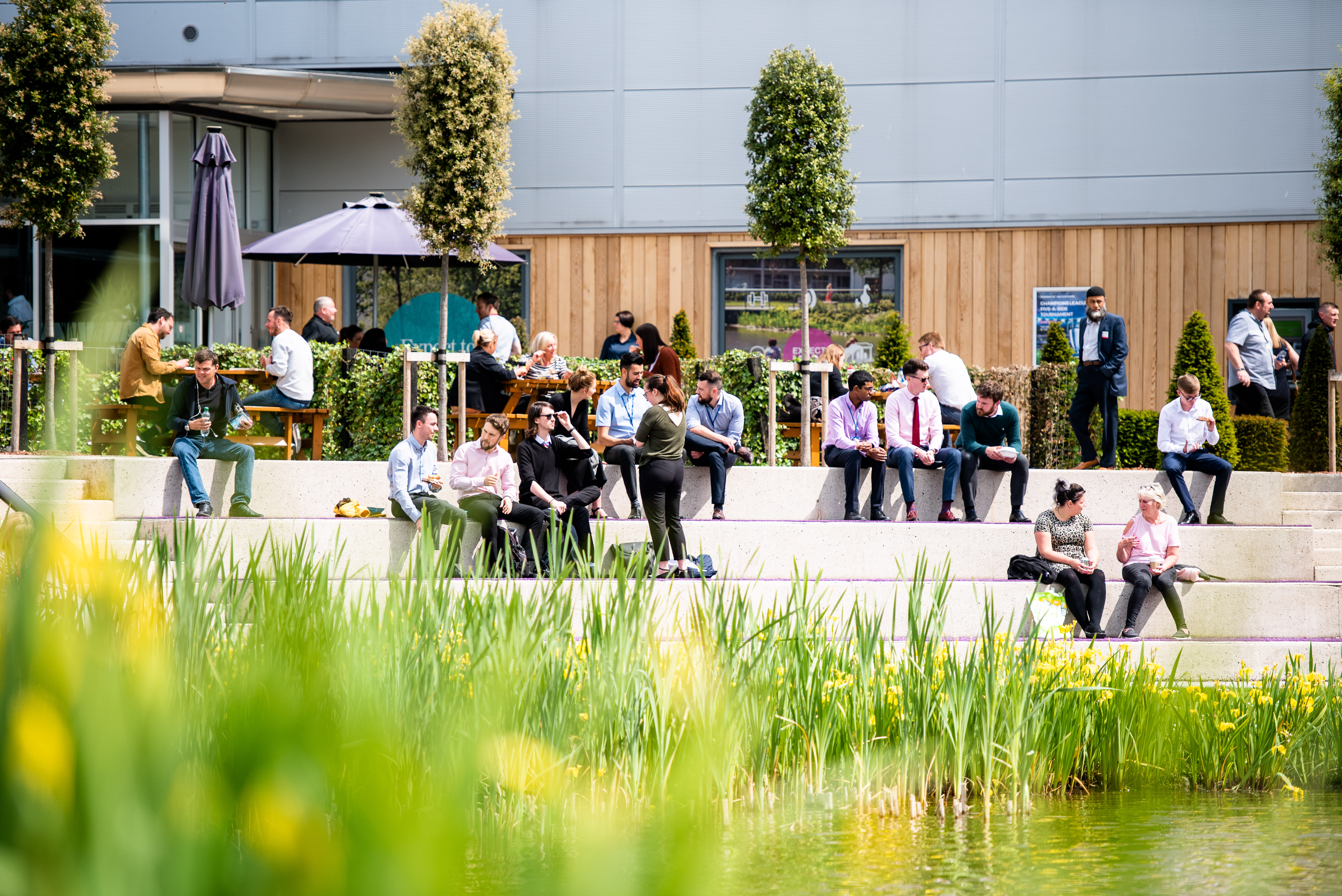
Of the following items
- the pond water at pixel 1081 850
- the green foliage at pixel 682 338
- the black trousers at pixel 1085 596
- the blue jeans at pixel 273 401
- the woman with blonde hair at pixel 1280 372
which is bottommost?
the pond water at pixel 1081 850

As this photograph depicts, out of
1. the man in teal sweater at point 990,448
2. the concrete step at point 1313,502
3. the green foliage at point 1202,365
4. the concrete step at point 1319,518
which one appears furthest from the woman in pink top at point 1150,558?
the green foliage at point 1202,365

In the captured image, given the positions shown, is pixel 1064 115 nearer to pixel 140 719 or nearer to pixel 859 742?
pixel 859 742

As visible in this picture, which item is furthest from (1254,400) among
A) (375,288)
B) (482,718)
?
(482,718)

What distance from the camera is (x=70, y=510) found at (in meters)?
1.98

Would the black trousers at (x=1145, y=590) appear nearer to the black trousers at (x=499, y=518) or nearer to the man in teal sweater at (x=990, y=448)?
the man in teal sweater at (x=990, y=448)

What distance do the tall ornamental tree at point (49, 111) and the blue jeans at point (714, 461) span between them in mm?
5384

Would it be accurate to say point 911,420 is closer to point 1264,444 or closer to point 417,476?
point 417,476

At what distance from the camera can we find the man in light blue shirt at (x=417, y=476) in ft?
29.3

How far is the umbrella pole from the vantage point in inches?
568

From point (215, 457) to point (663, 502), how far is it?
3372mm

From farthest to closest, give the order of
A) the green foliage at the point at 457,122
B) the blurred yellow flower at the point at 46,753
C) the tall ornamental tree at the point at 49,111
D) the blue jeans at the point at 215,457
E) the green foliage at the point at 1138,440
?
the green foliage at the point at 1138,440, the tall ornamental tree at the point at 49,111, the green foliage at the point at 457,122, the blue jeans at the point at 215,457, the blurred yellow flower at the point at 46,753

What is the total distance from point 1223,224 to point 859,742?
12.4 meters

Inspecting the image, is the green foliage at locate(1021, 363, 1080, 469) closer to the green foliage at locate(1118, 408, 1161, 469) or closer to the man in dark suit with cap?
the green foliage at locate(1118, 408, 1161, 469)

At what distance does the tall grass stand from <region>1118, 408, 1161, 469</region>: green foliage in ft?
14.9
